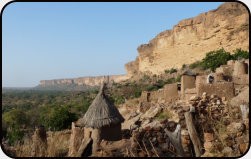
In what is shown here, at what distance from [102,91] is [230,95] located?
12.4 ft

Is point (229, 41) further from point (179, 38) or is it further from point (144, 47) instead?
point (144, 47)

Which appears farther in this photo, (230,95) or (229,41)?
(229,41)

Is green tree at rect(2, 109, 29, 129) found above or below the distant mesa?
below

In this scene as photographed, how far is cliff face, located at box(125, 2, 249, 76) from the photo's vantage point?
23.9m

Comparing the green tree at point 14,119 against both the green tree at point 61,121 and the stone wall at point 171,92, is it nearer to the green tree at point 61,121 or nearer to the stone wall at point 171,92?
the green tree at point 61,121

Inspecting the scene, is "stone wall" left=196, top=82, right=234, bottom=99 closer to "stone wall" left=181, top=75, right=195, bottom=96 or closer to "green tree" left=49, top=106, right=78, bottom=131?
"stone wall" left=181, top=75, right=195, bottom=96

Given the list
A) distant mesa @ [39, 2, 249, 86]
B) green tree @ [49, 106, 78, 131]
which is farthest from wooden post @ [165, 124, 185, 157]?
distant mesa @ [39, 2, 249, 86]

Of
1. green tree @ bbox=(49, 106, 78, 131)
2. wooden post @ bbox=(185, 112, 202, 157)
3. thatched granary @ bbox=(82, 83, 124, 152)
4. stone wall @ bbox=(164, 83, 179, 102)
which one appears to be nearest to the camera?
wooden post @ bbox=(185, 112, 202, 157)

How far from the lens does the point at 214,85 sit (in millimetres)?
5207

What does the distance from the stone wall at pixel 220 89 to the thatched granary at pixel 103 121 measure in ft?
9.77

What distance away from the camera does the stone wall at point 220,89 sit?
16.7 feet

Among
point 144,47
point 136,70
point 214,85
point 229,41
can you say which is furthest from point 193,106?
point 136,70

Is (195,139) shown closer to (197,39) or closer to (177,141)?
(177,141)

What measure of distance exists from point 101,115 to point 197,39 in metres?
31.8
